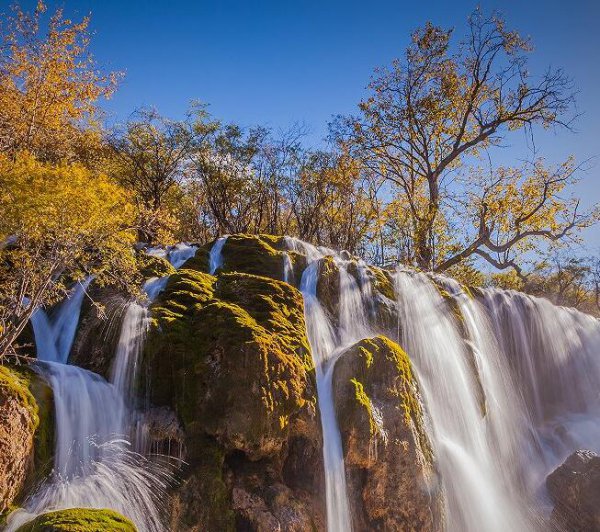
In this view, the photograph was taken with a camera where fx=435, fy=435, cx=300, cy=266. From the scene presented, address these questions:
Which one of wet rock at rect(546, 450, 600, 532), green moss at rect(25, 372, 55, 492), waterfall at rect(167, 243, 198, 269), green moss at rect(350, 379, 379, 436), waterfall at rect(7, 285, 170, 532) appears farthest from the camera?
waterfall at rect(167, 243, 198, 269)

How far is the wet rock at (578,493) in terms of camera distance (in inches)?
341

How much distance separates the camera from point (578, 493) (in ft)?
29.5

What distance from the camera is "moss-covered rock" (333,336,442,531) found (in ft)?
21.3

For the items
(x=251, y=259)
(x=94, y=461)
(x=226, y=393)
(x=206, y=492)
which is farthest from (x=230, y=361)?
(x=251, y=259)

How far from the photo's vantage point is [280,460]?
6.30 meters

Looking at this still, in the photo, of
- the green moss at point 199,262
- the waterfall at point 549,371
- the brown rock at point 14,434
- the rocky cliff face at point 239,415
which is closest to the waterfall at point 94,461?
the brown rock at point 14,434

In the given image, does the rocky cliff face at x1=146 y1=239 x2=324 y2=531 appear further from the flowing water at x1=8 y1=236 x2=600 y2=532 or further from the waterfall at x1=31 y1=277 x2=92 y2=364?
the waterfall at x1=31 y1=277 x2=92 y2=364

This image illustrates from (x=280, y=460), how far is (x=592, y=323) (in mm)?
16817

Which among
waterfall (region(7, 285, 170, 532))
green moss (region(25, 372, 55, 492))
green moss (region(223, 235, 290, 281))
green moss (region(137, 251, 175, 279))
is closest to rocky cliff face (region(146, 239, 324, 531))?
waterfall (region(7, 285, 170, 532))

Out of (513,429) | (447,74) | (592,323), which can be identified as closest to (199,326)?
(513,429)

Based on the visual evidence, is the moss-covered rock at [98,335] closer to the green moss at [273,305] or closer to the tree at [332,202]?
the green moss at [273,305]

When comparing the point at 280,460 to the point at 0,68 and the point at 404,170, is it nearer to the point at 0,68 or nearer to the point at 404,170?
the point at 0,68

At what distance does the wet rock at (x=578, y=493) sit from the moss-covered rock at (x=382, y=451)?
13.6ft

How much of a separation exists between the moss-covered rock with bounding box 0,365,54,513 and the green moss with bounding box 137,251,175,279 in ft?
12.3
